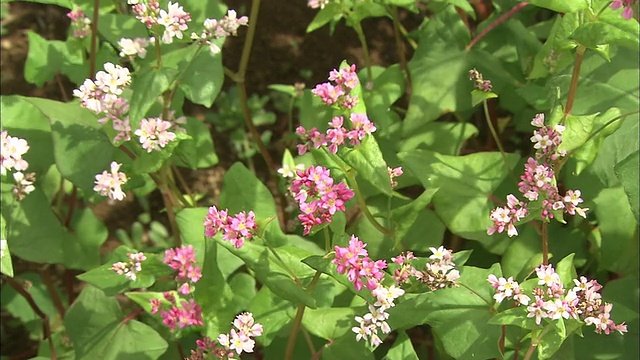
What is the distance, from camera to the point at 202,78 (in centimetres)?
157

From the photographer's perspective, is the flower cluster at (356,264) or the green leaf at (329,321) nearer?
→ the flower cluster at (356,264)

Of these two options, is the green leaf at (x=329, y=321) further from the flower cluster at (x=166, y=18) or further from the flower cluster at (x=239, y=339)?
the flower cluster at (x=166, y=18)

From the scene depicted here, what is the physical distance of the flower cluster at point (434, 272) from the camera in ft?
4.01

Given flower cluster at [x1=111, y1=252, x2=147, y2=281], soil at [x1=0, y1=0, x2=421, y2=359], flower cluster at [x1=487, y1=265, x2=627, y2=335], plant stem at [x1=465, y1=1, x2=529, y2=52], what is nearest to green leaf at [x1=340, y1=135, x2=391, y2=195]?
flower cluster at [x1=487, y1=265, x2=627, y2=335]

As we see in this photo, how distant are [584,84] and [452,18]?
371 millimetres

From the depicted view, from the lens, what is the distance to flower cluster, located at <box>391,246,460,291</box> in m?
1.22

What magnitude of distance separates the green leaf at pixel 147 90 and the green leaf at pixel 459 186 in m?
0.56

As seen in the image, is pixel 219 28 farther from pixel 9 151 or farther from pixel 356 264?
pixel 356 264

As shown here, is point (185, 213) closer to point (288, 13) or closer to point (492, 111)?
point (492, 111)

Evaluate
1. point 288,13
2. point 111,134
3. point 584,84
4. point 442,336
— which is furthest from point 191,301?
point 288,13

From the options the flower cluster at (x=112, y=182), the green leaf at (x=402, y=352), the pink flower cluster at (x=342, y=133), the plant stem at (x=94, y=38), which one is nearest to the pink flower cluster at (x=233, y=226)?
the pink flower cluster at (x=342, y=133)

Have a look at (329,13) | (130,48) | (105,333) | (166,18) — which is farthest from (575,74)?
(105,333)

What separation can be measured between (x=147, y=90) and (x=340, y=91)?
0.40 meters

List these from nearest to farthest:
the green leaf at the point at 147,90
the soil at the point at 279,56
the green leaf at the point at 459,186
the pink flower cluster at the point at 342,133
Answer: the pink flower cluster at the point at 342,133 → the green leaf at the point at 147,90 → the green leaf at the point at 459,186 → the soil at the point at 279,56
